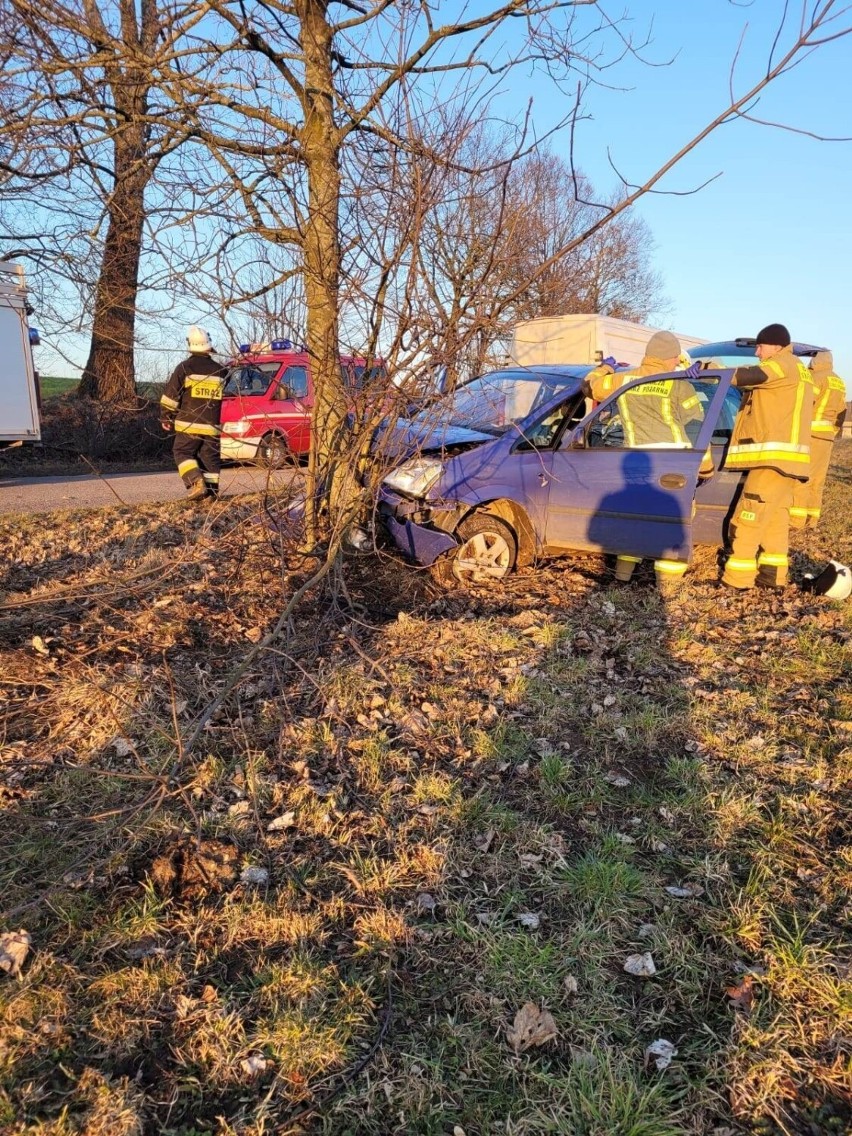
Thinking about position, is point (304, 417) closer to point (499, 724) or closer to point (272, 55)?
point (272, 55)

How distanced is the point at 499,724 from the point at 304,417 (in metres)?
2.56

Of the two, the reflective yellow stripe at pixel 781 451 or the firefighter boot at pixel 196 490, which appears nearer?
the reflective yellow stripe at pixel 781 451

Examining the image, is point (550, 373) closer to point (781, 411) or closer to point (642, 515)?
point (642, 515)

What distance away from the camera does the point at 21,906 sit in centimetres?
216

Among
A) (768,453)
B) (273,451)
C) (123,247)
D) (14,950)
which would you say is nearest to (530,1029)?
(14,950)

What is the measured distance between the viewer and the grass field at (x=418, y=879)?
174cm

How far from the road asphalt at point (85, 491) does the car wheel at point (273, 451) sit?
2.20 m

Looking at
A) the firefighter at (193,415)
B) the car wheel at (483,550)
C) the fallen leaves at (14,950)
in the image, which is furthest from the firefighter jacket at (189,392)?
the fallen leaves at (14,950)

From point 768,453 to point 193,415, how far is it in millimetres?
5320

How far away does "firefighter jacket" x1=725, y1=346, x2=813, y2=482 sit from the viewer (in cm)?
545

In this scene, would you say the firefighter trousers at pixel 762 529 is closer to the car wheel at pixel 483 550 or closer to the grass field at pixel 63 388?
the car wheel at pixel 483 550

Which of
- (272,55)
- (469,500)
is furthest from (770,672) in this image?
(272,55)

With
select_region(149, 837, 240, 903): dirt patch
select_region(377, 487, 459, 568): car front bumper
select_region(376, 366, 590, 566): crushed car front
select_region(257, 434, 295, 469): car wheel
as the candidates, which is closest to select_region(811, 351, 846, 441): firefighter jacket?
select_region(376, 366, 590, 566): crushed car front

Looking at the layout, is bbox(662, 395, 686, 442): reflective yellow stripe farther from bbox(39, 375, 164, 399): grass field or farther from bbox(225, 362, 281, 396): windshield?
bbox(39, 375, 164, 399): grass field
